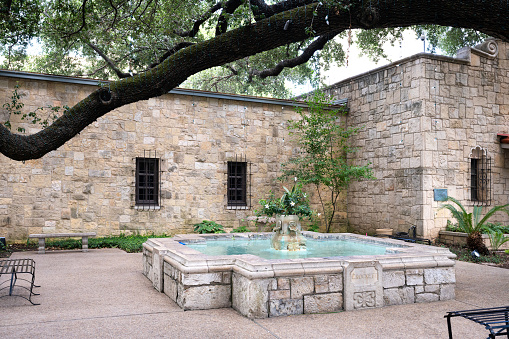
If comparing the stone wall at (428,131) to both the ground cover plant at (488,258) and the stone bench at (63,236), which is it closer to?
the ground cover plant at (488,258)

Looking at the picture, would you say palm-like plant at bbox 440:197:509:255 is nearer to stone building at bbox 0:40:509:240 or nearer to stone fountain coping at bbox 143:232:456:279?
stone building at bbox 0:40:509:240

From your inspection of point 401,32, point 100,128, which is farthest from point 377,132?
point 100,128

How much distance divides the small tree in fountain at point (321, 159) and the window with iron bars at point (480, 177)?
295 cm

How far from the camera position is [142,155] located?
11680mm

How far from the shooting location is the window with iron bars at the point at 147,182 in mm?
11702

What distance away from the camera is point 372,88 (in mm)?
13070

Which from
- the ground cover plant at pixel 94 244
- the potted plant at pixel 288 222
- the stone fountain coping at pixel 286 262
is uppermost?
the potted plant at pixel 288 222

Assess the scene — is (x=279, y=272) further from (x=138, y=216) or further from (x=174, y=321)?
(x=138, y=216)

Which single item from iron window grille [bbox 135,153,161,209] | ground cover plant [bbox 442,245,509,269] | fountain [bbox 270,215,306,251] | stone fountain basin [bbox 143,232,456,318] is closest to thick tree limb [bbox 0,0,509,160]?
stone fountain basin [bbox 143,232,456,318]

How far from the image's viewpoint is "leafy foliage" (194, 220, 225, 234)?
11.3m

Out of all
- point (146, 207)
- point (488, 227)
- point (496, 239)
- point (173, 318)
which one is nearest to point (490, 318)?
point (173, 318)

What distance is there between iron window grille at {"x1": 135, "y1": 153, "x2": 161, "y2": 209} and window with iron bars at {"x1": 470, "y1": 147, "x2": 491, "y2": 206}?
8.93 meters

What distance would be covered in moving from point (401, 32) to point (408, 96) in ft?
10.7

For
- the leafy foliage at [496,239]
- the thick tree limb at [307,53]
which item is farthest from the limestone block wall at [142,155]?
the leafy foliage at [496,239]
